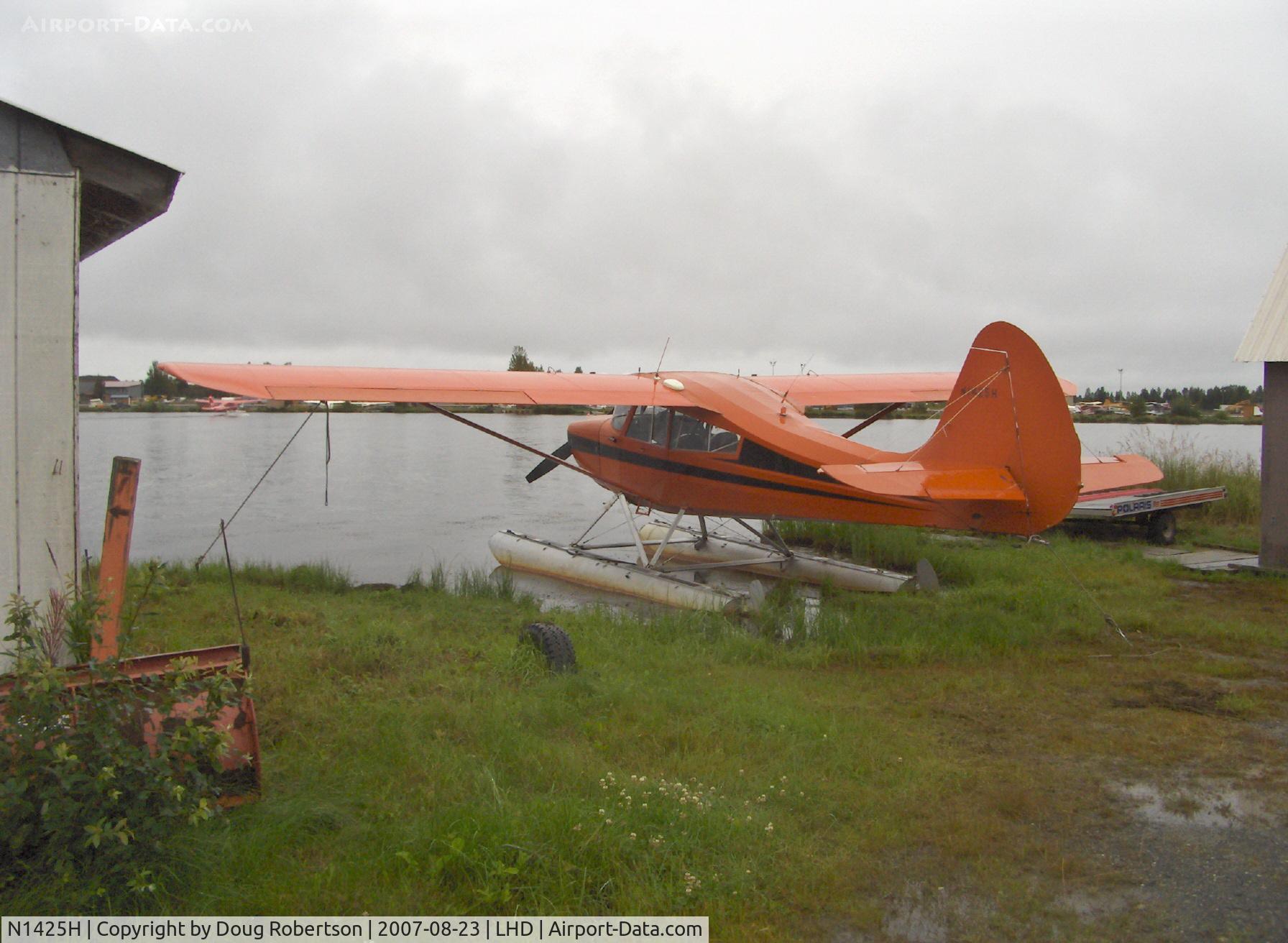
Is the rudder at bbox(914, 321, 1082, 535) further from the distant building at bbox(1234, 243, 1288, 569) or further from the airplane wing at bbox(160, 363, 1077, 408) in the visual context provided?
the distant building at bbox(1234, 243, 1288, 569)

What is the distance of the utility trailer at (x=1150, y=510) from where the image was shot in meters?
11.9

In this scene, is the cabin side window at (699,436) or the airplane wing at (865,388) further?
the airplane wing at (865,388)

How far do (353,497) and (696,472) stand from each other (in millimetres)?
12974

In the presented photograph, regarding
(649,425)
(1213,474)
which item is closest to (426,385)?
(649,425)

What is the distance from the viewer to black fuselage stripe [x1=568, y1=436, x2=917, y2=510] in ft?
28.3

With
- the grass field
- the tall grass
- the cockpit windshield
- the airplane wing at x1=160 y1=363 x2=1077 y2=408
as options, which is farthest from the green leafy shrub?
the tall grass

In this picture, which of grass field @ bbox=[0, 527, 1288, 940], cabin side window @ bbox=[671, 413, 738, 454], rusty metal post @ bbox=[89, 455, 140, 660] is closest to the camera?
grass field @ bbox=[0, 527, 1288, 940]

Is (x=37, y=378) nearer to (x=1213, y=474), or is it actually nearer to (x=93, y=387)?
(x=1213, y=474)

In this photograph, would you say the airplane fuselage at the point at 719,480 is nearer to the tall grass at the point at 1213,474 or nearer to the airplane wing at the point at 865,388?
the airplane wing at the point at 865,388

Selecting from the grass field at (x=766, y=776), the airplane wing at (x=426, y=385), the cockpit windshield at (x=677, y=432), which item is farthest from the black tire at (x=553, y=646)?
the cockpit windshield at (x=677, y=432)

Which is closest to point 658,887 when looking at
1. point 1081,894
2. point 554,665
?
point 1081,894

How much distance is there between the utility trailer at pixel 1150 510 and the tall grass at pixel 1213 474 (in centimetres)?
41

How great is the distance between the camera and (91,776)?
2.61 m

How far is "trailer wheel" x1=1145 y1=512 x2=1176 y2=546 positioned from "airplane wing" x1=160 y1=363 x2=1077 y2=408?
2307 mm
